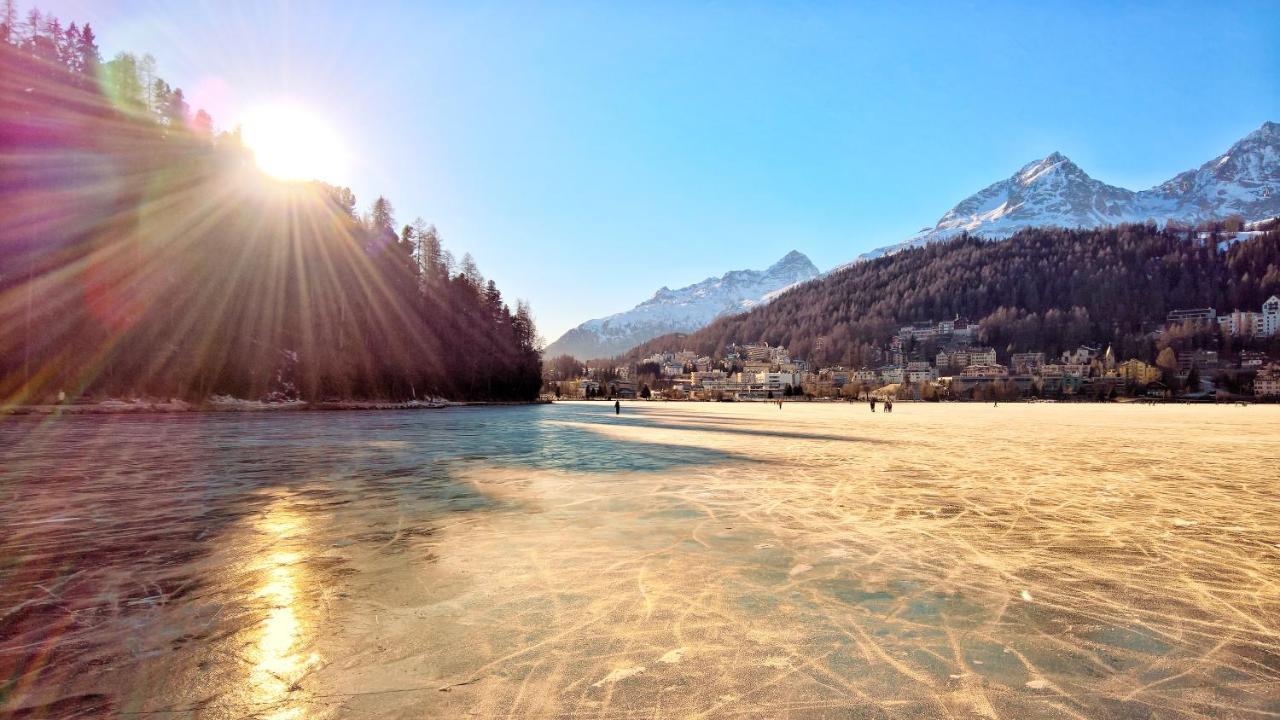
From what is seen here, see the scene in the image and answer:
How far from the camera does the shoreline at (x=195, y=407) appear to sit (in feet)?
112

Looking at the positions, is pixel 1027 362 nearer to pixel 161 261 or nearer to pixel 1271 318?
pixel 1271 318

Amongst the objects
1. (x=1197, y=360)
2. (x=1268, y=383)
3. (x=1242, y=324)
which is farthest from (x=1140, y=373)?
(x=1242, y=324)

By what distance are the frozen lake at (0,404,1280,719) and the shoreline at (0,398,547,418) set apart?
3265 cm

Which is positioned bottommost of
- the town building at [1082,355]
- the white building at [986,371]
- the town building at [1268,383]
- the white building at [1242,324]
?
the town building at [1268,383]

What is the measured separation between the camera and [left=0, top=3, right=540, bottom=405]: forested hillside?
40.0m

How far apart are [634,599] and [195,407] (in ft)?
164

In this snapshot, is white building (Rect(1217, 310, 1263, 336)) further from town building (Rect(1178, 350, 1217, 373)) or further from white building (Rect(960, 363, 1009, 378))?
white building (Rect(960, 363, 1009, 378))

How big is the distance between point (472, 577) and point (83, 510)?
24.1ft

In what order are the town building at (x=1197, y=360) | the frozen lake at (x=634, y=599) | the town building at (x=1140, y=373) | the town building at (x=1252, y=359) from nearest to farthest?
the frozen lake at (x=634, y=599)
the town building at (x=1140, y=373)
the town building at (x=1252, y=359)
the town building at (x=1197, y=360)

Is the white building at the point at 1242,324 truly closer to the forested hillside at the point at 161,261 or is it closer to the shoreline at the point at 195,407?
the forested hillside at the point at 161,261

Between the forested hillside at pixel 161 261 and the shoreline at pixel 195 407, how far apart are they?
167 centimetres

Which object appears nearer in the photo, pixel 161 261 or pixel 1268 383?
pixel 161 261

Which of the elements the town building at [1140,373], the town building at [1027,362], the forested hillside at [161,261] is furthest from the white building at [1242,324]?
the forested hillside at [161,261]

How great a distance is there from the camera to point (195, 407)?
140ft
